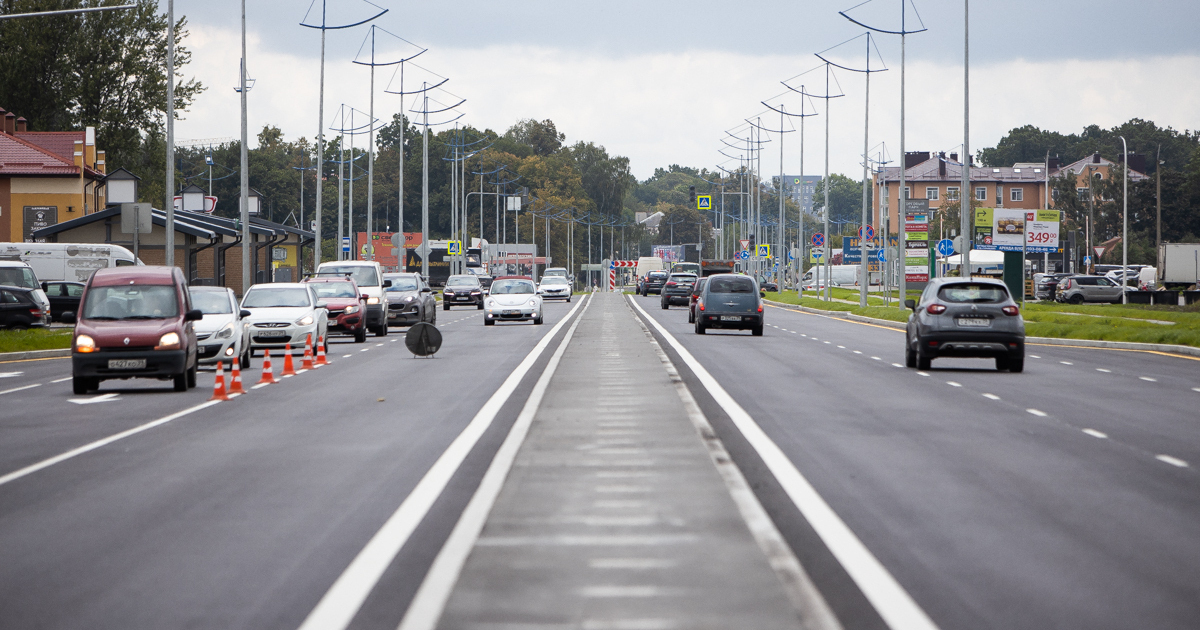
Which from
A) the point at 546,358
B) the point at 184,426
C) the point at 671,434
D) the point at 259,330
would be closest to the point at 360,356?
the point at 259,330

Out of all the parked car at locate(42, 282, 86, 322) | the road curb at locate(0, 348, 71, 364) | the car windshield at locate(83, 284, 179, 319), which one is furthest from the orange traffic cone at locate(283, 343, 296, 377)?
the parked car at locate(42, 282, 86, 322)

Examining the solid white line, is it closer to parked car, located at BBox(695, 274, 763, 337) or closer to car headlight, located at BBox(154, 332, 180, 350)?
car headlight, located at BBox(154, 332, 180, 350)

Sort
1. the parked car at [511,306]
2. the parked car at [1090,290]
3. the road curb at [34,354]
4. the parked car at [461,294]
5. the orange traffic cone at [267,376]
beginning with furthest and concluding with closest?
1. the parked car at [1090,290]
2. the parked car at [461,294]
3. the parked car at [511,306]
4. the road curb at [34,354]
5. the orange traffic cone at [267,376]

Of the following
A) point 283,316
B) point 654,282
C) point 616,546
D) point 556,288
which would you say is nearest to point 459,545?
point 616,546

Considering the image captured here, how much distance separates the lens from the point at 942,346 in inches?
893

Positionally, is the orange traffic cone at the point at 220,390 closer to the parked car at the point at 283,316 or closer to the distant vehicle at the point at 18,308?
the parked car at the point at 283,316

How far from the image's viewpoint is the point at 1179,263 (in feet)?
235

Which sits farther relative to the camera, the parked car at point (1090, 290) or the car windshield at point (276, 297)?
the parked car at point (1090, 290)

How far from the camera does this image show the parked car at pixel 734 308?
122 ft

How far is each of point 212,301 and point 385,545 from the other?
1709 cm

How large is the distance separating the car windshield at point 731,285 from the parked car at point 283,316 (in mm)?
12733

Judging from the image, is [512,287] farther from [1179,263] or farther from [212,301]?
[1179,263]

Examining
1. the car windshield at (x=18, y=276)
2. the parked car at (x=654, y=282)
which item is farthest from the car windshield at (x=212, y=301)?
the parked car at (x=654, y=282)

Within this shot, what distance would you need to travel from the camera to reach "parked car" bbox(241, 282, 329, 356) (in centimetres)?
2669
